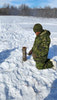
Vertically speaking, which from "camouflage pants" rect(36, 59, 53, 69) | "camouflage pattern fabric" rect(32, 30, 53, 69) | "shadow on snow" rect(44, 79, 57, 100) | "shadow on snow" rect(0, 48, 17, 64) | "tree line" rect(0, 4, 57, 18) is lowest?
"tree line" rect(0, 4, 57, 18)

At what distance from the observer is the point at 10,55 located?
205 inches

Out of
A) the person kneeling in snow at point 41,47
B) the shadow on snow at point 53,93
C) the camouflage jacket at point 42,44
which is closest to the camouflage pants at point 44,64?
the person kneeling in snow at point 41,47

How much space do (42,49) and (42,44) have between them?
0.54 feet

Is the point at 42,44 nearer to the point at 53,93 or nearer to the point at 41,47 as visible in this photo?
the point at 41,47

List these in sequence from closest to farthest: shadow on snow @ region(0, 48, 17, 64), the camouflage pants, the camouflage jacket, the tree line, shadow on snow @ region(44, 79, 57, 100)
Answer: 1. shadow on snow @ region(44, 79, 57, 100)
2. the camouflage jacket
3. the camouflage pants
4. shadow on snow @ region(0, 48, 17, 64)
5. the tree line

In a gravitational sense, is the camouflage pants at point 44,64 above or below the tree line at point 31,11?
above

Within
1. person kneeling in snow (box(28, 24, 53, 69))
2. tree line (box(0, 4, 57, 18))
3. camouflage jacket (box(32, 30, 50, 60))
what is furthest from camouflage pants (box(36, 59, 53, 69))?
tree line (box(0, 4, 57, 18))

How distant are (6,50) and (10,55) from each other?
690 mm

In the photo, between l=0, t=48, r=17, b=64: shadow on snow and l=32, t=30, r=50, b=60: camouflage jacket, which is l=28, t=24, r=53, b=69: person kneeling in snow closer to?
l=32, t=30, r=50, b=60: camouflage jacket

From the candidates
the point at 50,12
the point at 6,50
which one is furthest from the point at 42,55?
the point at 50,12

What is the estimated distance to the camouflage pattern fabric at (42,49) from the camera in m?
A: 3.85

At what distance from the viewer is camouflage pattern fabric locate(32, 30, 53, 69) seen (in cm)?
385

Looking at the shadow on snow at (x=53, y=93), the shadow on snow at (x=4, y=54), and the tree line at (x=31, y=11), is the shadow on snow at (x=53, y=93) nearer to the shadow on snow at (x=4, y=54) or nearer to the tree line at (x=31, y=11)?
the shadow on snow at (x=4, y=54)

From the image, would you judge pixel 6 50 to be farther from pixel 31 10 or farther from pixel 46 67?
pixel 31 10
